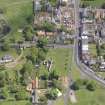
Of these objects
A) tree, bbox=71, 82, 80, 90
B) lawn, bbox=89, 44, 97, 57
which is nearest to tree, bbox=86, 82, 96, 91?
tree, bbox=71, 82, 80, 90

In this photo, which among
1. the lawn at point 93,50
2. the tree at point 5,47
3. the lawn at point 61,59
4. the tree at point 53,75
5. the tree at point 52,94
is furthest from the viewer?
the lawn at point 93,50

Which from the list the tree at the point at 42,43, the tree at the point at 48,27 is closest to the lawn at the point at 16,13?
the tree at the point at 42,43

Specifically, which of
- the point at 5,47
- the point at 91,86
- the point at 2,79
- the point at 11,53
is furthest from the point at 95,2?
the point at 2,79

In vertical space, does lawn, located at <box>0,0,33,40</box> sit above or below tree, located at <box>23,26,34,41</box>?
above

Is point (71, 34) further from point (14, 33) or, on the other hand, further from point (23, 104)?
point (23, 104)

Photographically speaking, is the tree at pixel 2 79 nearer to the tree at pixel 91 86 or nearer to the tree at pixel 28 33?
the tree at pixel 28 33

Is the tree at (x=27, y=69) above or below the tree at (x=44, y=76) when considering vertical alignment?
above

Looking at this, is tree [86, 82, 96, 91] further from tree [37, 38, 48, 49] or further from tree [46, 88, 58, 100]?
tree [37, 38, 48, 49]

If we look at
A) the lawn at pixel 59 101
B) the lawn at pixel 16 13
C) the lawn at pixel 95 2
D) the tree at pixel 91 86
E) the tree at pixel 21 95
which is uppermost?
the lawn at pixel 95 2

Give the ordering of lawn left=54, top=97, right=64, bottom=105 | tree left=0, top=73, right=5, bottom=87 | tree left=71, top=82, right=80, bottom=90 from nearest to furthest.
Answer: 1. lawn left=54, top=97, right=64, bottom=105
2. tree left=0, top=73, right=5, bottom=87
3. tree left=71, top=82, right=80, bottom=90

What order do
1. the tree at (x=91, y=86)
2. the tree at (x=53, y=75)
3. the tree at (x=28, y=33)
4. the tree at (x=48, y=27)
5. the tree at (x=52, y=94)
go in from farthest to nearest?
the tree at (x=48, y=27) < the tree at (x=28, y=33) < the tree at (x=53, y=75) < the tree at (x=91, y=86) < the tree at (x=52, y=94)

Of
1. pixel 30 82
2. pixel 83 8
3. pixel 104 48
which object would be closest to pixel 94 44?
pixel 104 48
